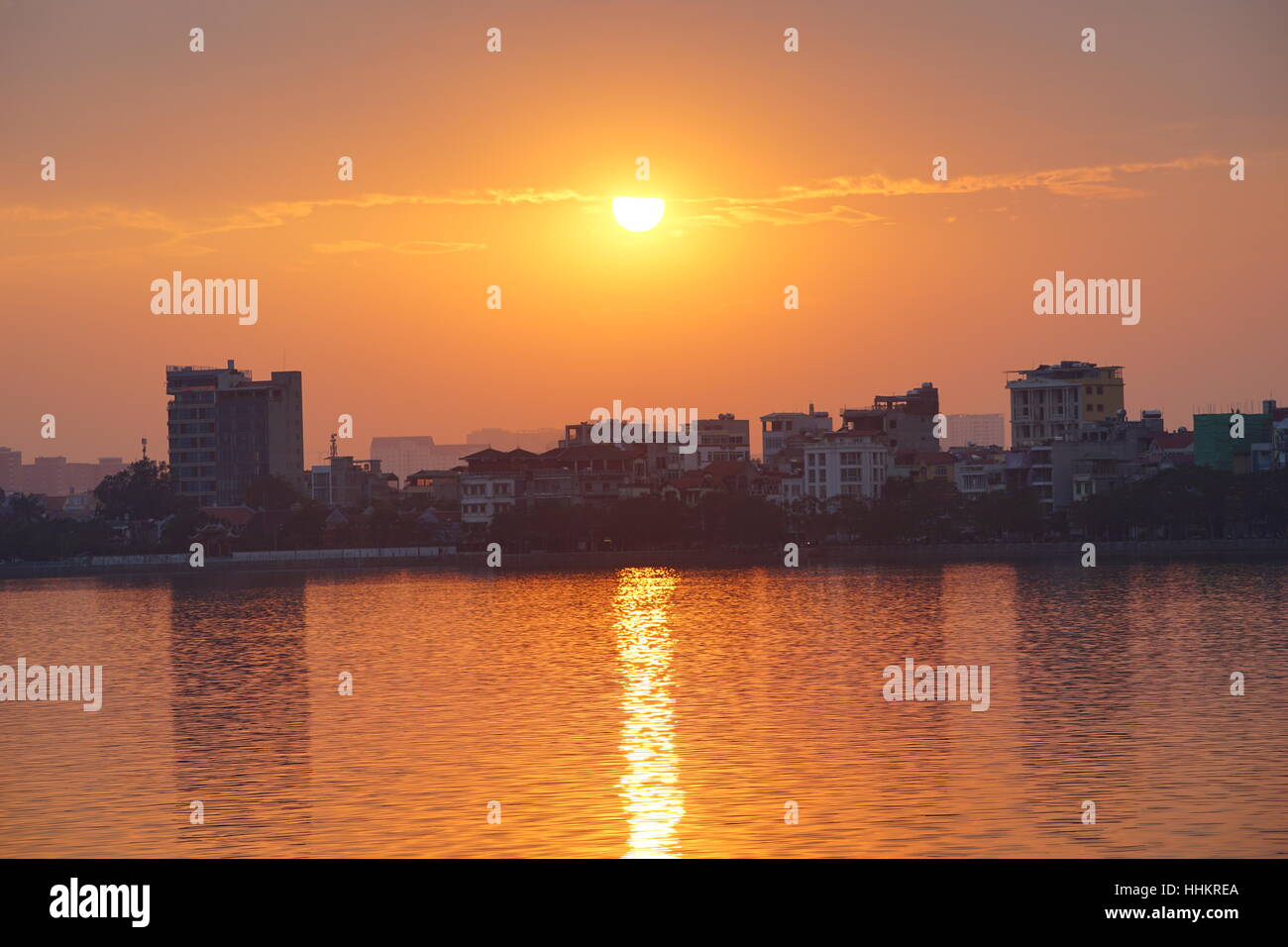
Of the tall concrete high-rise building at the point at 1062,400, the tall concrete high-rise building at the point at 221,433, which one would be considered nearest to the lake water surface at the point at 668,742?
the tall concrete high-rise building at the point at 1062,400

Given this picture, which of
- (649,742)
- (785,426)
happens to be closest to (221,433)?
(785,426)

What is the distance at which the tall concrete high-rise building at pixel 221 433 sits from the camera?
134 m

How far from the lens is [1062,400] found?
108250mm

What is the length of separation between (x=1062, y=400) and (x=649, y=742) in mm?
92077

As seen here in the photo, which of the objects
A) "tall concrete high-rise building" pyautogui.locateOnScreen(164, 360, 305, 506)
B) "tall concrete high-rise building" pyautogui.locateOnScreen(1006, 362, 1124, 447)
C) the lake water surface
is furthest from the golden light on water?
"tall concrete high-rise building" pyautogui.locateOnScreen(164, 360, 305, 506)

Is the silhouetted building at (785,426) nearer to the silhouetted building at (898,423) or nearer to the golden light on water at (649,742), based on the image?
the silhouetted building at (898,423)

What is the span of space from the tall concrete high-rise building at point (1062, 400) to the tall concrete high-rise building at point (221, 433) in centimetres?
6297

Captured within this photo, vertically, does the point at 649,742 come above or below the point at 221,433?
below

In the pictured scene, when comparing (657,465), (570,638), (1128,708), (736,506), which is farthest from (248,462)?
(1128,708)

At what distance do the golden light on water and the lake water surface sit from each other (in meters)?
0.09

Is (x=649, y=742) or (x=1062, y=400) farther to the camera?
(x=1062, y=400)

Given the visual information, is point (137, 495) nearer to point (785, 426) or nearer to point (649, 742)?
point (785, 426)

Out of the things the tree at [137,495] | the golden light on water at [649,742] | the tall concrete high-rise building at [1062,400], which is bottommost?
the golden light on water at [649,742]
